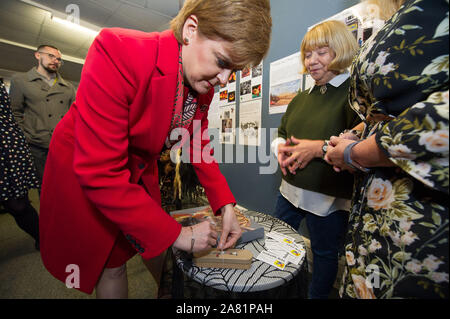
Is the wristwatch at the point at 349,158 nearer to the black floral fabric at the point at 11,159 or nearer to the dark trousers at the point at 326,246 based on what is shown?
the dark trousers at the point at 326,246

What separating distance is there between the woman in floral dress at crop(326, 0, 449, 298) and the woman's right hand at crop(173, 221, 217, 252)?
1.25 ft

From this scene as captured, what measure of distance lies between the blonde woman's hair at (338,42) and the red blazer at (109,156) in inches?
29.7

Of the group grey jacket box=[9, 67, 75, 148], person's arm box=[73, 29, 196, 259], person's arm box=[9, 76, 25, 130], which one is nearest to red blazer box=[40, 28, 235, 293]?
person's arm box=[73, 29, 196, 259]

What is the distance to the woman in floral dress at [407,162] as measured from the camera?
342 millimetres

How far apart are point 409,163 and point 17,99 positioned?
2.67m

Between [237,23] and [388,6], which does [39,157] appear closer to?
[237,23]

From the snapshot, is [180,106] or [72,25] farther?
[72,25]

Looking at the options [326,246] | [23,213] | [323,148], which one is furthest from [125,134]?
[23,213]

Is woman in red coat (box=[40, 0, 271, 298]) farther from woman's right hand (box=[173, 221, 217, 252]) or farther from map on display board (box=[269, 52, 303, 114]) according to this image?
map on display board (box=[269, 52, 303, 114])

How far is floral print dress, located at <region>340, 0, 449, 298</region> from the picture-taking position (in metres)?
0.34

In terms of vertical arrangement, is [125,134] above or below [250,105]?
below

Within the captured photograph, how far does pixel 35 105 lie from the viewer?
5.93 ft
